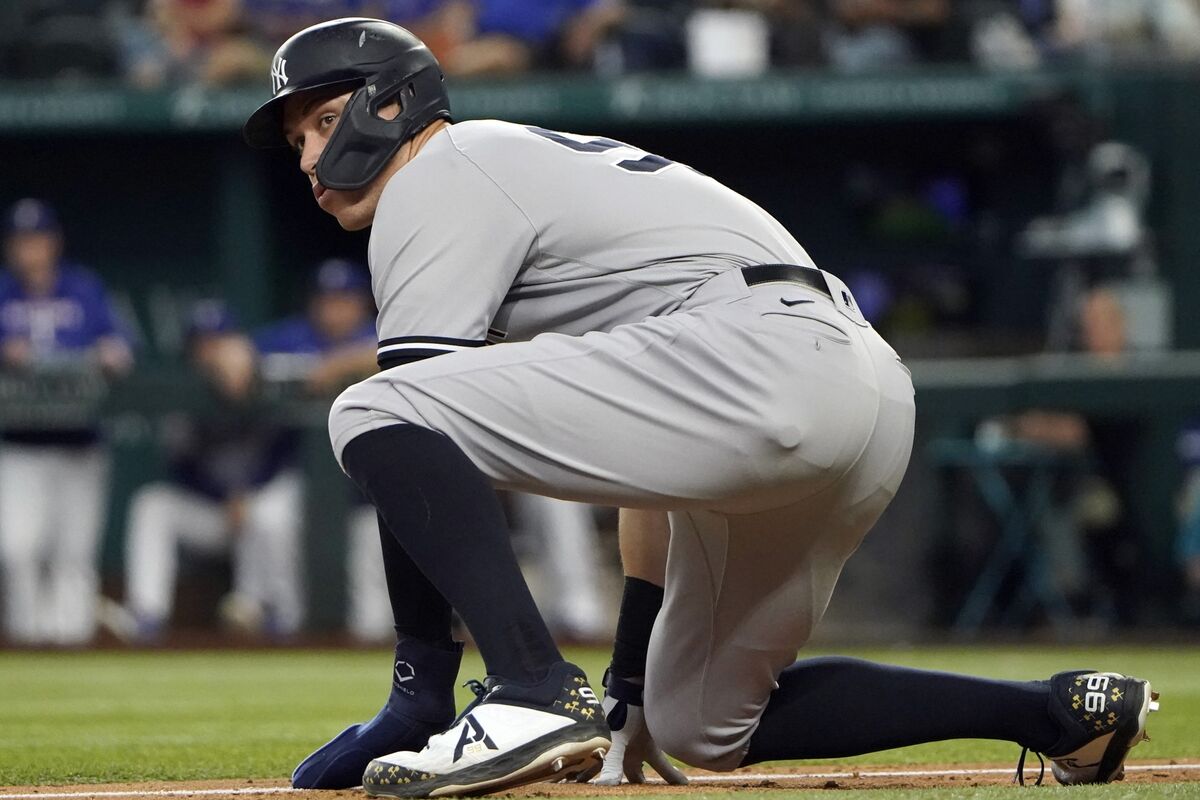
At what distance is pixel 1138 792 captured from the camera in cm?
260

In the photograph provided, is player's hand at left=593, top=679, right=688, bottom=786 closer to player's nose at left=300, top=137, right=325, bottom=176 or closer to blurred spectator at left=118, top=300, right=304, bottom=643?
player's nose at left=300, top=137, right=325, bottom=176

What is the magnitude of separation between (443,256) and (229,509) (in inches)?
249

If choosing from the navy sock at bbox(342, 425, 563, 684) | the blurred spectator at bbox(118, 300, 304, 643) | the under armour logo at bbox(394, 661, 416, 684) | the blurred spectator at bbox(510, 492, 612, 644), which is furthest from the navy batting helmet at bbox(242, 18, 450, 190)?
the blurred spectator at bbox(118, 300, 304, 643)

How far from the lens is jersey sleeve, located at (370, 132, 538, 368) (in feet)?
8.14

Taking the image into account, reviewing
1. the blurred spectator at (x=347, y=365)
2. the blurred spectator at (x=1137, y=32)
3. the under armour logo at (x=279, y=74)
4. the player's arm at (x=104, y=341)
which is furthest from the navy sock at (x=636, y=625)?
the blurred spectator at (x=1137, y=32)

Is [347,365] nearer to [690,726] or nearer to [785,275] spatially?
[690,726]

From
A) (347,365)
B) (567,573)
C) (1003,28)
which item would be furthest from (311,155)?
(1003,28)

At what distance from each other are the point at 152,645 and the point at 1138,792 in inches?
254

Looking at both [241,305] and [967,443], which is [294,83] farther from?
[241,305]

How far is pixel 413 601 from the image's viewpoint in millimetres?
2779

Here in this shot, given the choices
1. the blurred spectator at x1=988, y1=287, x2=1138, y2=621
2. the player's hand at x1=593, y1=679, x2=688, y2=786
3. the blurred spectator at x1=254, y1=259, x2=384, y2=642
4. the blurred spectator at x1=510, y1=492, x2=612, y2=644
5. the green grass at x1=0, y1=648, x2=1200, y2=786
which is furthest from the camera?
the blurred spectator at x1=988, y1=287, x2=1138, y2=621

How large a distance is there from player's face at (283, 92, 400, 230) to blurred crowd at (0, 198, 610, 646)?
5.42 m

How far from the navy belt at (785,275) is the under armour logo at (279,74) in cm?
73

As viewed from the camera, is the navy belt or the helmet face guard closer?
the navy belt
